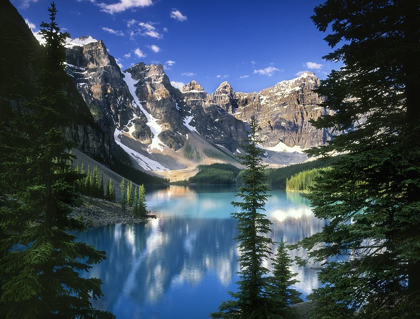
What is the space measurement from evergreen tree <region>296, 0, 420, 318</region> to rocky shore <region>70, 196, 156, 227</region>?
57702 mm

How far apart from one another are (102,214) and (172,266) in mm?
33090

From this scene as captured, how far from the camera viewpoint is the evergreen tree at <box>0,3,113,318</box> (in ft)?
27.9

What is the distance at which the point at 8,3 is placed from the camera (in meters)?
136

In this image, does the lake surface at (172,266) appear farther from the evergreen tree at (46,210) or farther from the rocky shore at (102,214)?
the evergreen tree at (46,210)

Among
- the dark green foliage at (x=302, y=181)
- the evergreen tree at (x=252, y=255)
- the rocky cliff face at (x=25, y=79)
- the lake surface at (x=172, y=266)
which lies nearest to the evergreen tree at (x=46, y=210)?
the rocky cliff face at (x=25, y=79)

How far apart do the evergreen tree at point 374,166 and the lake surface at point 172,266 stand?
76.3ft

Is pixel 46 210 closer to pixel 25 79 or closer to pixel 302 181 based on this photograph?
pixel 25 79

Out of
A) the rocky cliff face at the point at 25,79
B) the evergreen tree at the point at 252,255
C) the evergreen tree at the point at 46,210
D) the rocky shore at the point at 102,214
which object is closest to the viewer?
the evergreen tree at the point at 46,210

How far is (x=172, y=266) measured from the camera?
39.7m

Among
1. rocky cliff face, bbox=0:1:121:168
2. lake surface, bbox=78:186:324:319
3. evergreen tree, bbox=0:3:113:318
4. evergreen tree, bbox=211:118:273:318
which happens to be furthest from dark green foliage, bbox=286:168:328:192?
evergreen tree, bbox=0:3:113:318

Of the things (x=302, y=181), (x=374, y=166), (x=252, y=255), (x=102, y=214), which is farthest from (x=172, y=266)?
(x=302, y=181)

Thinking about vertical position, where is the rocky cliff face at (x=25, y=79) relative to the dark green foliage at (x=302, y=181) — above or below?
above

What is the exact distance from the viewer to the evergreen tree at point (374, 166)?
6355 mm

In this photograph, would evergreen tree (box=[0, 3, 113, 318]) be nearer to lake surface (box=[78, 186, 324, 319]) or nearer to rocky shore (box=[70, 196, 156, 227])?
lake surface (box=[78, 186, 324, 319])
